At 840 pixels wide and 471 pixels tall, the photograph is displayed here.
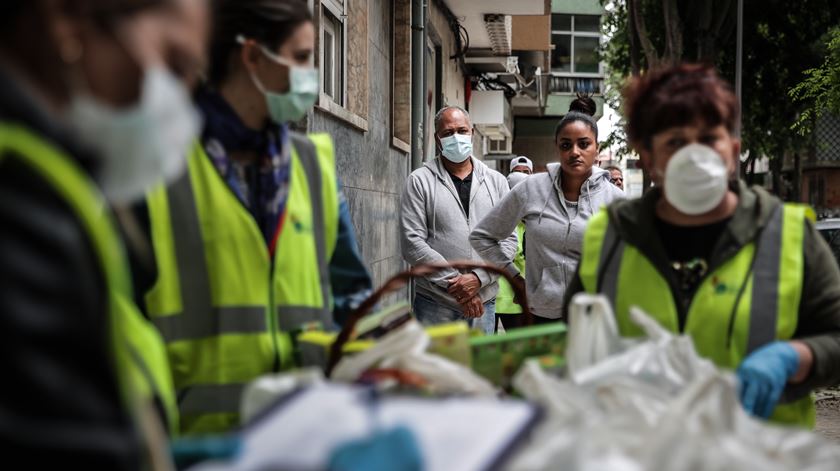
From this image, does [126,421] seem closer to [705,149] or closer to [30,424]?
[30,424]

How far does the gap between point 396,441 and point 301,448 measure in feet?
0.39

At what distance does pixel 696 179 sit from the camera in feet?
8.05

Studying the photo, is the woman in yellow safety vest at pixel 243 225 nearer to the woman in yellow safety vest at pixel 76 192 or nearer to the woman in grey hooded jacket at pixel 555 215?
the woman in yellow safety vest at pixel 76 192

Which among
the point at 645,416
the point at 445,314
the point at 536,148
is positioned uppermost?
the point at 536,148

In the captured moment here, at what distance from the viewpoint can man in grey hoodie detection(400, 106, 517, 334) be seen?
235 inches

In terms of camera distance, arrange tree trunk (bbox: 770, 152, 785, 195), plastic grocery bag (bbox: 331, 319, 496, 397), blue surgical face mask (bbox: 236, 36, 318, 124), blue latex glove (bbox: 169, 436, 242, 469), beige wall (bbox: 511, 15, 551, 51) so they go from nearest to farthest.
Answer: blue latex glove (bbox: 169, 436, 242, 469) → plastic grocery bag (bbox: 331, 319, 496, 397) → blue surgical face mask (bbox: 236, 36, 318, 124) → beige wall (bbox: 511, 15, 551, 51) → tree trunk (bbox: 770, 152, 785, 195)

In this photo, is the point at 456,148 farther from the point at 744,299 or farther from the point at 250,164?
the point at 744,299

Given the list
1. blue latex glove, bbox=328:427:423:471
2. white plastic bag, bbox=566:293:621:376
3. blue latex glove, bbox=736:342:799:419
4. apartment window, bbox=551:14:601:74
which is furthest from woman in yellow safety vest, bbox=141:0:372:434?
apartment window, bbox=551:14:601:74

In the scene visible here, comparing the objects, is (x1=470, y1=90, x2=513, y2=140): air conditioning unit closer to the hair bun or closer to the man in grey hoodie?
the hair bun

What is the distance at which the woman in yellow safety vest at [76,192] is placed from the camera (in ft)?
3.18

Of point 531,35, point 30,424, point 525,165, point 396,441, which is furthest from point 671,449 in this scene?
point 531,35

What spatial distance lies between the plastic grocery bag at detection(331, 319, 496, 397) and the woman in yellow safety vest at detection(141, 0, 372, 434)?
0.45 m

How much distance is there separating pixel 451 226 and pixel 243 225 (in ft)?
12.8

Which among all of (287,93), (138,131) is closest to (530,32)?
(287,93)
